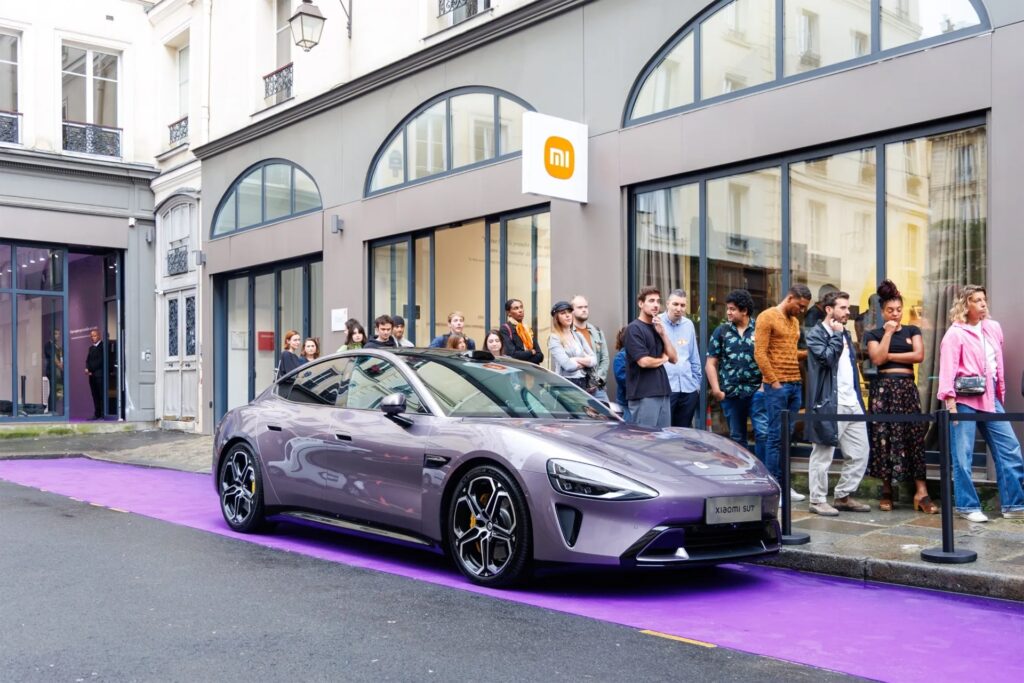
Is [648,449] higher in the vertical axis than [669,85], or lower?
lower

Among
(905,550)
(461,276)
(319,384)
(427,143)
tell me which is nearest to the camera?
(905,550)

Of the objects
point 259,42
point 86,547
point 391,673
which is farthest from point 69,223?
point 391,673

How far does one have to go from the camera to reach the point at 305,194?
1733 centimetres

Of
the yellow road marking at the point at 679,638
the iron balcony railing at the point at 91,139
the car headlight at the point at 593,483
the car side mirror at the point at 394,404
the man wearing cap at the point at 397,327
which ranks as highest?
the iron balcony railing at the point at 91,139

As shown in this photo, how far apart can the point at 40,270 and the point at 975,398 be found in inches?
747

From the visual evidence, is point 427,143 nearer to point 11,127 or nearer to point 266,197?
point 266,197

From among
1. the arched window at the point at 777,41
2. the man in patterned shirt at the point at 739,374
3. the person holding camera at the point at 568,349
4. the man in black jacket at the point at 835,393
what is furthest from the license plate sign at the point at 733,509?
the arched window at the point at 777,41

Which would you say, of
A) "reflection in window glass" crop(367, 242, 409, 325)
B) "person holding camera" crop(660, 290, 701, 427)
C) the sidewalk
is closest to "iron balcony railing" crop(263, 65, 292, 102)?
"reflection in window glass" crop(367, 242, 409, 325)

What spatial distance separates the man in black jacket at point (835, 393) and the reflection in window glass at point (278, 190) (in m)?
11.2

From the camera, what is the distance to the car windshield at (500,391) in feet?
22.3

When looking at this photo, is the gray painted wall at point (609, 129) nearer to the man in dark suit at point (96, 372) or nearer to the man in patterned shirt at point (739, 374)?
the man in patterned shirt at point (739, 374)

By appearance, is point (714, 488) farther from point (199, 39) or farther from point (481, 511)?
point (199, 39)

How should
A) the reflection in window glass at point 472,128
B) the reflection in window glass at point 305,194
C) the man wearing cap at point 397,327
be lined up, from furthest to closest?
the reflection in window glass at point 305,194 → the reflection in window glass at point 472,128 → the man wearing cap at point 397,327

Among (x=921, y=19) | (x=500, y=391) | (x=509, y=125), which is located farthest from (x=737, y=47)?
(x=500, y=391)
